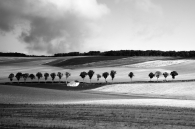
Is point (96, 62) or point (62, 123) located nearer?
point (62, 123)

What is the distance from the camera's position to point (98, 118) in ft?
72.5

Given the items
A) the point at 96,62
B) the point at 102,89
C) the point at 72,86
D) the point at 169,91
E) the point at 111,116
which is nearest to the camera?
the point at 111,116

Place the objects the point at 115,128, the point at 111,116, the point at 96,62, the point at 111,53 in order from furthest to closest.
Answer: the point at 111,53 → the point at 96,62 → the point at 111,116 → the point at 115,128

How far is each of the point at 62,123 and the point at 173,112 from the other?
10.8 meters

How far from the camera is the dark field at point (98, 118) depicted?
64.0ft

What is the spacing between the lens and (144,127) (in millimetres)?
18984

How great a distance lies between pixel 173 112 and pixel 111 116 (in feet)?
20.3

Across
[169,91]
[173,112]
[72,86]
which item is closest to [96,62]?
[72,86]

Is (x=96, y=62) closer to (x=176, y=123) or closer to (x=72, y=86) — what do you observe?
(x=72, y=86)

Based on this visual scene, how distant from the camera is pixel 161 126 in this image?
19422 mm

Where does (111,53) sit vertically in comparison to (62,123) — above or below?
above

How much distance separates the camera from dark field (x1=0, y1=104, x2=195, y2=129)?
19.5 metres

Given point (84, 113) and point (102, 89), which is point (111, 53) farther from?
point (84, 113)

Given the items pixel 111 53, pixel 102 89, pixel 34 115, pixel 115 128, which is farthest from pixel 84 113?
pixel 111 53
